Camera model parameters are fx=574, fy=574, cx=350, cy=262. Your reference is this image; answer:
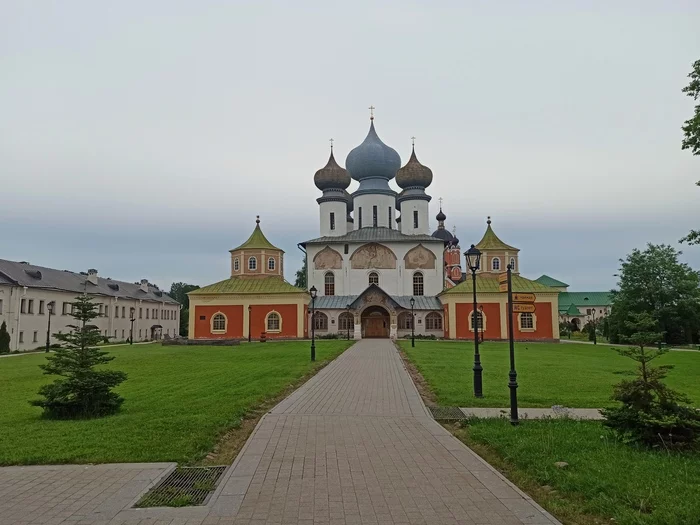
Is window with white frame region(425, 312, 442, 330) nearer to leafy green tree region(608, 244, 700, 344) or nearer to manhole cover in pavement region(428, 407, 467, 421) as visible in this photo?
leafy green tree region(608, 244, 700, 344)

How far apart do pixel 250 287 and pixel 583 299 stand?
218 feet

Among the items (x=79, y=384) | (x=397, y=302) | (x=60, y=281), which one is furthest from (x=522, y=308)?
(x=60, y=281)

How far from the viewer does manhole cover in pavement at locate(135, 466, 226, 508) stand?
5.76 metres

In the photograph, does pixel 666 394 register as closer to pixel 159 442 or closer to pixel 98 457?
pixel 159 442

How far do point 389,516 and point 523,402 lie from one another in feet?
25.5

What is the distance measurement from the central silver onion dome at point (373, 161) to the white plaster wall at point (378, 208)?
241 cm

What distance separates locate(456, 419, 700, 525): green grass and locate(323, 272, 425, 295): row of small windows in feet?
137

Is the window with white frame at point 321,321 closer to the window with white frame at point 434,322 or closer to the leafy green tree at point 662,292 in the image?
the window with white frame at point 434,322

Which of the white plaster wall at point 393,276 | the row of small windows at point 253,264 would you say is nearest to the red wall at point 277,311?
the row of small windows at point 253,264

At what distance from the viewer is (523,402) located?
1229 centimetres

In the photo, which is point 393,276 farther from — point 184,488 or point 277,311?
point 184,488

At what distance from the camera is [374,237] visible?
5175 cm

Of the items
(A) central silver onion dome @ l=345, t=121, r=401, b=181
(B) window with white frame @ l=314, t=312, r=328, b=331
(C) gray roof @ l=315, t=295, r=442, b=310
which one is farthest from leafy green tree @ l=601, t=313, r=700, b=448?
(A) central silver onion dome @ l=345, t=121, r=401, b=181

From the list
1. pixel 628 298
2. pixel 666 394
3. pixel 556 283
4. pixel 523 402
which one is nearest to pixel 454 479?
pixel 666 394
